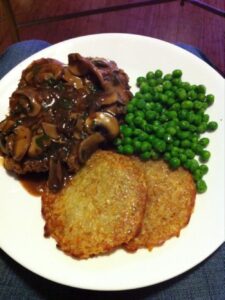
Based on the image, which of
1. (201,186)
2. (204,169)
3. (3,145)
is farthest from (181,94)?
(3,145)

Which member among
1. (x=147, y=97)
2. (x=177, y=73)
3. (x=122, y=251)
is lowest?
(x=122, y=251)

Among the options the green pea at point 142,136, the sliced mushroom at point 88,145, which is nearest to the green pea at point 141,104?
the green pea at point 142,136

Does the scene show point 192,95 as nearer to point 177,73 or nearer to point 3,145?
point 177,73

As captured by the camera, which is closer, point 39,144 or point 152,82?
point 39,144

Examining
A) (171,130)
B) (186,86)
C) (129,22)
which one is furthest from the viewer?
(129,22)

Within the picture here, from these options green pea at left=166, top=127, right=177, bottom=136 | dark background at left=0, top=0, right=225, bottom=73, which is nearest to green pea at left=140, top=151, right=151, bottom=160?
green pea at left=166, top=127, right=177, bottom=136

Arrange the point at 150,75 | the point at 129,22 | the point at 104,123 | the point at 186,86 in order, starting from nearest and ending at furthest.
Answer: the point at 104,123, the point at 186,86, the point at 150,75, the point at 129,22

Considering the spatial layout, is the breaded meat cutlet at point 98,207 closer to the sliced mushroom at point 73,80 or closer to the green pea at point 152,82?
the sliced mushroom at point 73,80

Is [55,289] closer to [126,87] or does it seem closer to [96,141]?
[96,141]
